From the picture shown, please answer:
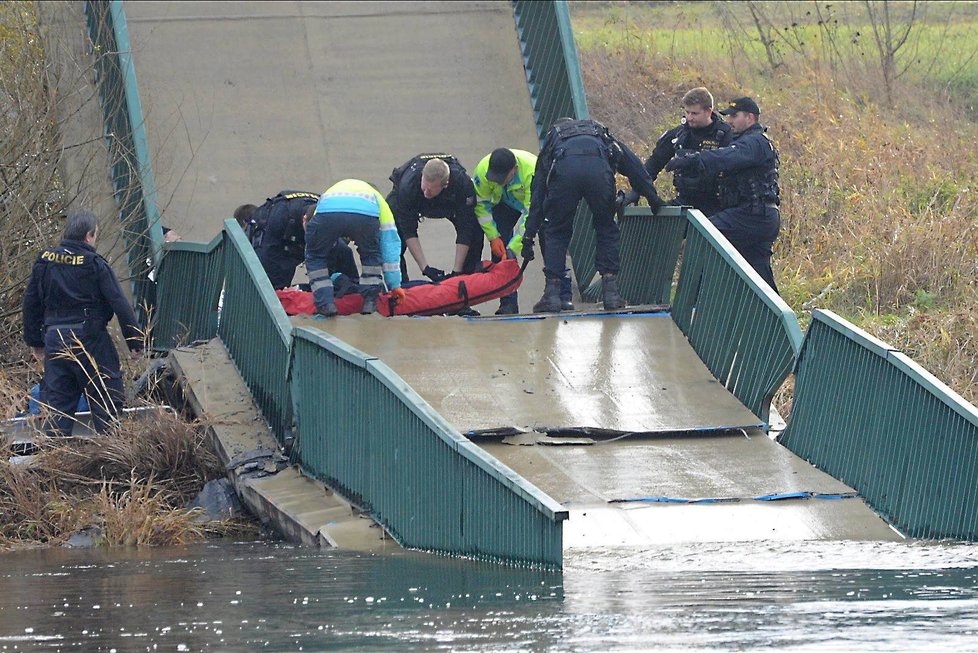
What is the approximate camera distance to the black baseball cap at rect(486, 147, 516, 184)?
11.8 meters

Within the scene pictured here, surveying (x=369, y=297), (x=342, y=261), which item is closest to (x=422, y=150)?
(x=342, y=261)

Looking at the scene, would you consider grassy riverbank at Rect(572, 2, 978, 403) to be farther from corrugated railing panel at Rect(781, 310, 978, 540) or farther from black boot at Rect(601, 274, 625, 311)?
corrugated railing panel at Rect(781, 310, 978, 540)

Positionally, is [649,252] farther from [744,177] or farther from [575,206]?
[744,177]

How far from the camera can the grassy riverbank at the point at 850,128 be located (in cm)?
1422

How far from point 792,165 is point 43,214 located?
8515 mm

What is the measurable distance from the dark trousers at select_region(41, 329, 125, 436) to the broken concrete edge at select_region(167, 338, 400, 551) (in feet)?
1.90

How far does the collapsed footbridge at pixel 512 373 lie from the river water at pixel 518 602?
1.29ft

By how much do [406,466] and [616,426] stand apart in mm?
1757

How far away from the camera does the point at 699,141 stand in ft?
38.8

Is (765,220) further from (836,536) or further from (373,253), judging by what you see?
(836,536)

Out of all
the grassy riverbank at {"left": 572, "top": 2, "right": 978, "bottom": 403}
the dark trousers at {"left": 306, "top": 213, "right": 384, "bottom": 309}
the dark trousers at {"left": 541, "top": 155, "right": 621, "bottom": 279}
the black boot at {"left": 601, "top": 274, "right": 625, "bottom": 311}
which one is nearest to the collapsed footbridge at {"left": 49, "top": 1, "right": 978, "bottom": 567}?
the black boot at {"left": 601, "top": 274, "right": 625, "bottom": 311}

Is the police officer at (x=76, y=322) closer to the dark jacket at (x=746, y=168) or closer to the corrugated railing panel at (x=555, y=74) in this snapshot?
the dark jacket at (x=746, y=168)

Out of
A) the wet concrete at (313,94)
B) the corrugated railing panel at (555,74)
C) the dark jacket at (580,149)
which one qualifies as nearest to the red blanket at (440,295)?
the dark jacket at (580,149)

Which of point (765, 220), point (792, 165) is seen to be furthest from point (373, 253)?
point (792, 165)
